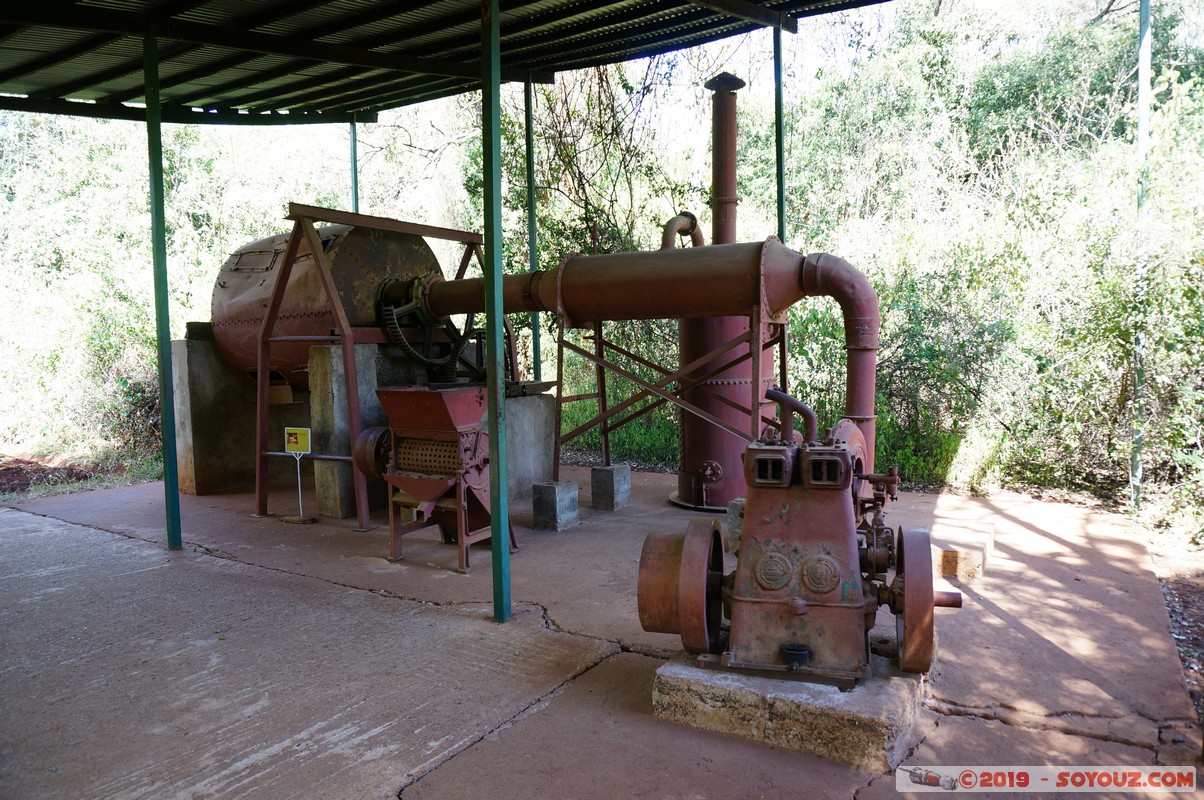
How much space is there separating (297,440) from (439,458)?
227 cm

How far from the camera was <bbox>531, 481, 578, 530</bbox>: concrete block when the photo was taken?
Result: 253 inches

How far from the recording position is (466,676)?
3.61m

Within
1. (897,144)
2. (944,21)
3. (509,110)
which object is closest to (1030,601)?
(509,110)

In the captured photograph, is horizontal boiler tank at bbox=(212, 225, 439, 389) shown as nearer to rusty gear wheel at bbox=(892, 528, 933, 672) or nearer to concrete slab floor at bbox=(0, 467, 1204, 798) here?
concrete slab floor at bbox=(0, 467, 1204, 798)

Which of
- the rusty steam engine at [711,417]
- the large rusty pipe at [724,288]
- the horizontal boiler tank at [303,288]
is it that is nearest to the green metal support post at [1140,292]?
the rusty steam engine at [711,417]

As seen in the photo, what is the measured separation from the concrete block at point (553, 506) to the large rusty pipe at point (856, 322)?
2.54 m

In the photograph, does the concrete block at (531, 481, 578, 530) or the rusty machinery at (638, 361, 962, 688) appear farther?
the concrete block at (531, 481, 578, 530)

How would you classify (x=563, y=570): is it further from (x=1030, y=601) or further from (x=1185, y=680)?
(x=1185, y=680)

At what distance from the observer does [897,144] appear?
14.8 metres

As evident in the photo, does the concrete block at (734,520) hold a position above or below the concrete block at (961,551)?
above

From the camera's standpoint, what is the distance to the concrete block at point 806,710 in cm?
275

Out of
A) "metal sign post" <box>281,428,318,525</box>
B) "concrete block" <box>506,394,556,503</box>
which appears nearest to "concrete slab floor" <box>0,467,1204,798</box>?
"metal sign post" <box>281,428,318,525</box>

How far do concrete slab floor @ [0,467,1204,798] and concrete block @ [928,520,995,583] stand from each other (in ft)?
0.48

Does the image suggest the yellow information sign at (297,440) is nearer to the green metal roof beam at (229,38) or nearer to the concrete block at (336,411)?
the concrete block at (336,411)
